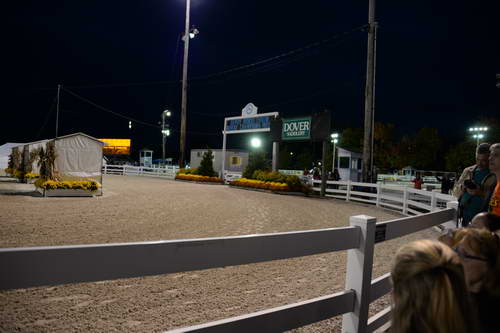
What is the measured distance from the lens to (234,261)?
195cm

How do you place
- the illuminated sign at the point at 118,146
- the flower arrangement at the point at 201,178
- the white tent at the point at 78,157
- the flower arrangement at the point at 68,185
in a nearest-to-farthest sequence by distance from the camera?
the flower arrangement at the point at 68,185 → the white tent at the point at 78,157 → the flower arrangement at the point at 201,178 → the illuminated sign at the point at 118,146

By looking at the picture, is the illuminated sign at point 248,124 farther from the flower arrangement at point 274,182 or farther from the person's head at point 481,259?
the person's head at point 481,259

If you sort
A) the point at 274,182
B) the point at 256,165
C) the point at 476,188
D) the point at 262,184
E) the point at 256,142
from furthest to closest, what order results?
the point at 256,142 < the point at 256,165 < the point at 262,184 < the point at 274,182 < the point at 476,188

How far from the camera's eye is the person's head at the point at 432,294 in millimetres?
1225

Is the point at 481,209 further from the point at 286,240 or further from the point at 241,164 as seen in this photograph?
the point at 241,164

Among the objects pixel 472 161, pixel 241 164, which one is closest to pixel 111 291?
pixel 241 164

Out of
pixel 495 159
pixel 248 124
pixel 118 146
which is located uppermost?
pixel 118 146

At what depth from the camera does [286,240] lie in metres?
2.24

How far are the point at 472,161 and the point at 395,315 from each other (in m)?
54.4

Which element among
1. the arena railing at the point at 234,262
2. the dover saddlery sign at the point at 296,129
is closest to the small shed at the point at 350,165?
the dover saddlery sign at the point at 296,129

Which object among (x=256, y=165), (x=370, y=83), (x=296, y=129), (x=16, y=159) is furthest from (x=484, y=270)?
(x=16, y=159)

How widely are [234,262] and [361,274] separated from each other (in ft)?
4.06

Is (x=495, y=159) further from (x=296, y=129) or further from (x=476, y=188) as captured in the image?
(x=296, y=129)

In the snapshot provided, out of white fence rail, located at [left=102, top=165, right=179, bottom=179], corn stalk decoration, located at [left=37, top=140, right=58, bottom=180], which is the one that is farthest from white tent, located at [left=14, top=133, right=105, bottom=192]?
white fence rail, located at [left=102, top=165, right=179, bottom=179]
